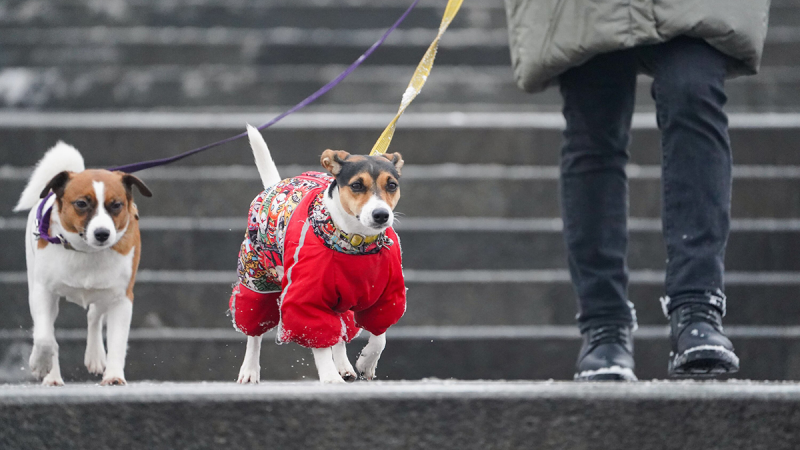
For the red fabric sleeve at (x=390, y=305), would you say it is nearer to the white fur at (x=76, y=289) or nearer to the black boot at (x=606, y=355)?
the black boot at (x=606, y=355)

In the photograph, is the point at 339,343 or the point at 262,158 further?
the point at 262,158

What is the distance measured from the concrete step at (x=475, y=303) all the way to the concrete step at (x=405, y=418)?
2846mm

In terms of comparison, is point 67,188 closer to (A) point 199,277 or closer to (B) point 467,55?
(A) point 199,277

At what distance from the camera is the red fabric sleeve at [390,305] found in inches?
113

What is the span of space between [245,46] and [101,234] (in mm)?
3624

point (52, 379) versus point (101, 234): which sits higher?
point (101, 234)

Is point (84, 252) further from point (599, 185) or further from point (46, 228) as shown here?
point (599, 185)

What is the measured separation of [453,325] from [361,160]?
84.1 inches

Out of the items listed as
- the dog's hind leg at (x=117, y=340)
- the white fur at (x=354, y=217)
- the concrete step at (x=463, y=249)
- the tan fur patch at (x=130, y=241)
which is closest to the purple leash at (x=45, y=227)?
the tan fur patch at (x=130, y=241)

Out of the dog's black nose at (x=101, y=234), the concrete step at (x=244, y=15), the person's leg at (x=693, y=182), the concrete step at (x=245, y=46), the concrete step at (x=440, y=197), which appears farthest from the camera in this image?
the concrete step at (x=244, y=15)

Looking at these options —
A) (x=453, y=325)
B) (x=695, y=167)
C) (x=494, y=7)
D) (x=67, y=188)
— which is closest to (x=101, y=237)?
(x=67, y=188)

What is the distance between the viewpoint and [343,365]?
315 centimetres

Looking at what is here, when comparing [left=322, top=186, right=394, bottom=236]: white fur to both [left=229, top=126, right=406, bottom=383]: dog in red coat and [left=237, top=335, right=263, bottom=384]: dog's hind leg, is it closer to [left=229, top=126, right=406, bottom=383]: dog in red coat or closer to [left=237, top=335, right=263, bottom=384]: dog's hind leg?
[left=229, top=126, right=406, bottom=383]: dog in red coat

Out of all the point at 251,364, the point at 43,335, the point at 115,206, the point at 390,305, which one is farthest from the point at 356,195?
the point at 43,335
